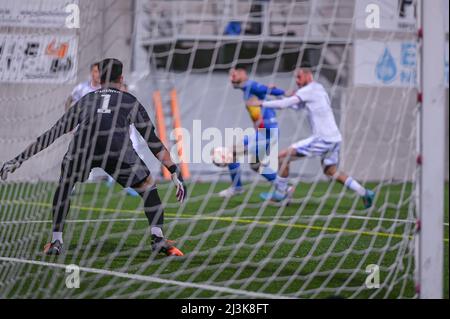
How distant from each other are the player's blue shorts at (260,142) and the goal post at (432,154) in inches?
284

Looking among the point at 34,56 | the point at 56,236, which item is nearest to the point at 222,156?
the point at 34,56

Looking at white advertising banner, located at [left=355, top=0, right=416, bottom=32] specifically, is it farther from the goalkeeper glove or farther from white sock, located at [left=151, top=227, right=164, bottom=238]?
the goalkeeper glove

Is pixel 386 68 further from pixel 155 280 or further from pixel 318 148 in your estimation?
pixel 155 280

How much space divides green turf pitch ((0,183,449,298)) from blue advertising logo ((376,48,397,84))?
581 centimetres

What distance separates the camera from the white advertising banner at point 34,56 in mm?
7391

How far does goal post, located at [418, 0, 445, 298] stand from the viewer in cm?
506

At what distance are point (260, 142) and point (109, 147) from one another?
546 centimetres

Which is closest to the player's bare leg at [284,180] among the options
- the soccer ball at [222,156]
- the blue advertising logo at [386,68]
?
the soccer ball at [222,156]

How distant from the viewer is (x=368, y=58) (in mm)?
17297

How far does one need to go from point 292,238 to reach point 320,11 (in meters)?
9.70

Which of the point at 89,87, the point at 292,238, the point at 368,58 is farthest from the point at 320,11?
the point at 292,238

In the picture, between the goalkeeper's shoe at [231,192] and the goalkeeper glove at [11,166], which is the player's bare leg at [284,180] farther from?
the goalkeeper glove at [11,166]

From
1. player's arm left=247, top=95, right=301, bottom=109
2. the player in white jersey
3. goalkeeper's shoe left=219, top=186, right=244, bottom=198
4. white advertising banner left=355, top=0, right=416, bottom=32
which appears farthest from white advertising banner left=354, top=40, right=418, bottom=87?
player's arm left=247, top=95, right=301, bottom=109
